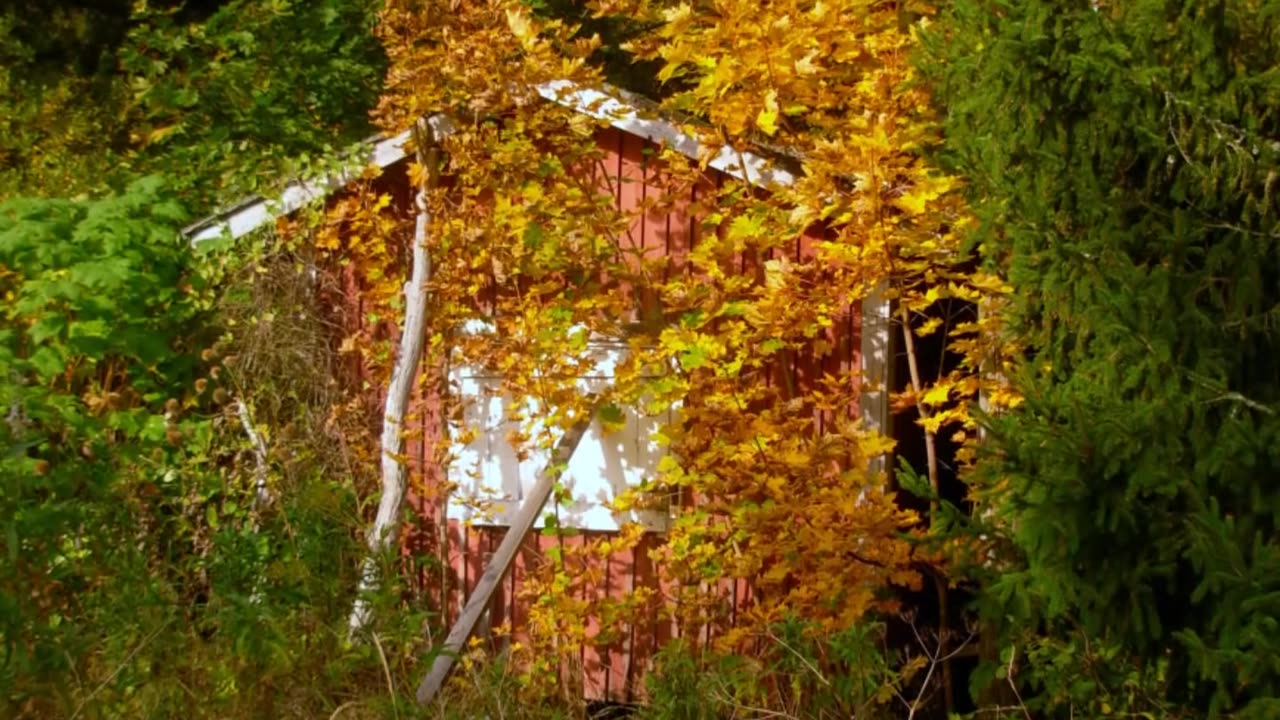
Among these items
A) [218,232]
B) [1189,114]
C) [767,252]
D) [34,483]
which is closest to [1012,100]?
[1189,114]

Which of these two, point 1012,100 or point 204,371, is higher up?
point 1012,100

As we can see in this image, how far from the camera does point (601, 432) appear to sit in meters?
8.64

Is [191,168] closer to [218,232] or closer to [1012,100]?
[218,232]

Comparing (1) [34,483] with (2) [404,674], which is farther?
(2) [404,674]

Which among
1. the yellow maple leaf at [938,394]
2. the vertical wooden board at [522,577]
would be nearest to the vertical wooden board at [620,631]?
the vertical wooden board at [522,577]

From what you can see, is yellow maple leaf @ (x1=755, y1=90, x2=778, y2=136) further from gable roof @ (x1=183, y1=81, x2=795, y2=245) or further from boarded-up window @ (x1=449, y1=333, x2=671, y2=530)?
boarded-up window @ (x1=449, y1=333, x2=671, y2=530)

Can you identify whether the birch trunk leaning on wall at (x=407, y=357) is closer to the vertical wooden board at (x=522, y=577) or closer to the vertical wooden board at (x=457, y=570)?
the vertical wooden board at (x=457, y=570)

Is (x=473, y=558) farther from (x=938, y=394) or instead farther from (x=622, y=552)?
(x=938, y=394)

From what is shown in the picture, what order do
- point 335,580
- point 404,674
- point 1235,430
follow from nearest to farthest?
point 1235,430
point 404,674
point 335,580

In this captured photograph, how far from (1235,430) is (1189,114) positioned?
1.19m

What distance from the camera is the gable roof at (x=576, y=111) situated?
26.0ft

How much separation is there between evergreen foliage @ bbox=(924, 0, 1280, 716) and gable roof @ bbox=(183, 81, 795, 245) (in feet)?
6.42

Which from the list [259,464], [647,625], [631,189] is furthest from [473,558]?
[631,189]

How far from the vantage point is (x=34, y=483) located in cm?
593
